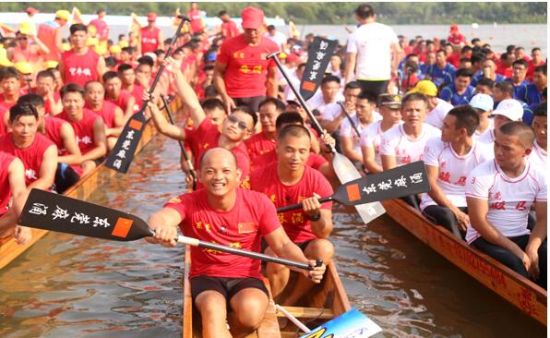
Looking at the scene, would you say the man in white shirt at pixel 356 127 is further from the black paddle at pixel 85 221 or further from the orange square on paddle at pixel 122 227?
the orange square on paddle at pixel 122 227

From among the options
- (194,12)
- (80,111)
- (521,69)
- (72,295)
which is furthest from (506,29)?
(72,295)

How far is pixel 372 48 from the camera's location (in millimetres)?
9969

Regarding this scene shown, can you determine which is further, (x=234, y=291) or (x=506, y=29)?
(x=506, y=29)

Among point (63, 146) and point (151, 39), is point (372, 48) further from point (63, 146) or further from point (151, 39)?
point (151, 39)

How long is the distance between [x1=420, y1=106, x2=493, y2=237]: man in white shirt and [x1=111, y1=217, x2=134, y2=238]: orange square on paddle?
2988 millimetres

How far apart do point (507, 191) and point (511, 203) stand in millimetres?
105

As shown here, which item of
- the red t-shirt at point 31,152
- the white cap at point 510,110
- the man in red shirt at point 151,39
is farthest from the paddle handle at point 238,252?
the man in red shirt at point 151,39

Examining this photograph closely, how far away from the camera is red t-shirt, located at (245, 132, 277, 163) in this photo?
22.3 ft

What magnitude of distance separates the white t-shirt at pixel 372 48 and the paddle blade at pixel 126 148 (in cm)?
357

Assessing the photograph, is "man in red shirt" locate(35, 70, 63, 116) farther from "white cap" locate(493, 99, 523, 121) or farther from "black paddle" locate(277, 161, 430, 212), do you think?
"white cap" locate(493, 99, 523, 121)

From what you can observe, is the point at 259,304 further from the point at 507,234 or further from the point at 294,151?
the point at 507,234

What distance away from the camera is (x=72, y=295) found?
584 cm

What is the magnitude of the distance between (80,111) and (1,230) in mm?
2928

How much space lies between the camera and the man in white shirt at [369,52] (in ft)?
32.7
